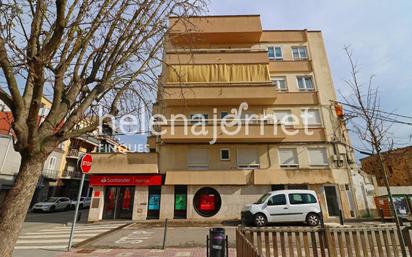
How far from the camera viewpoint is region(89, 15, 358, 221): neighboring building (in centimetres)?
1688

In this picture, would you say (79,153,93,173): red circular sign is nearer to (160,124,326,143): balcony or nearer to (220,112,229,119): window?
(160,124,326,143): balcony

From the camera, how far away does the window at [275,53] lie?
827 inches

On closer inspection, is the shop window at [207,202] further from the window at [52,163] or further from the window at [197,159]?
the window at [52,163]

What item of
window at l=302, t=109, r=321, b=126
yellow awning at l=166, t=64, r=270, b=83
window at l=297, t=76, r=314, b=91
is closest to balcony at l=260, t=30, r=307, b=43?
window at l=297, t=76, r=314, b=91

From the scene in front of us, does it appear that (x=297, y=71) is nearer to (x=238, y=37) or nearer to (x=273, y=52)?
(x=273, y=52)

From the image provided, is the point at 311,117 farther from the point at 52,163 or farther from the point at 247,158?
the point at 52,163

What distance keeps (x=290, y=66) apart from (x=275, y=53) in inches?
73.5

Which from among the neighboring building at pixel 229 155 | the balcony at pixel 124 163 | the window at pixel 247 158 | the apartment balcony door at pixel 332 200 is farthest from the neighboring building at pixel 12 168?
the apartment balcony door at pixel 332 200

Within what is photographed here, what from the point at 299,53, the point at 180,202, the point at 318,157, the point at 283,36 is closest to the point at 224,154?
the point at 180,202

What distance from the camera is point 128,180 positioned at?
17141 mm

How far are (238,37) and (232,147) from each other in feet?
32.1

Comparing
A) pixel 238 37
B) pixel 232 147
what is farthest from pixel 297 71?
pixel 232 147

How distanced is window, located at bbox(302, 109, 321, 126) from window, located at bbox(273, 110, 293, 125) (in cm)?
105

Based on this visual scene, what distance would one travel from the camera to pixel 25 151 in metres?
3.54
